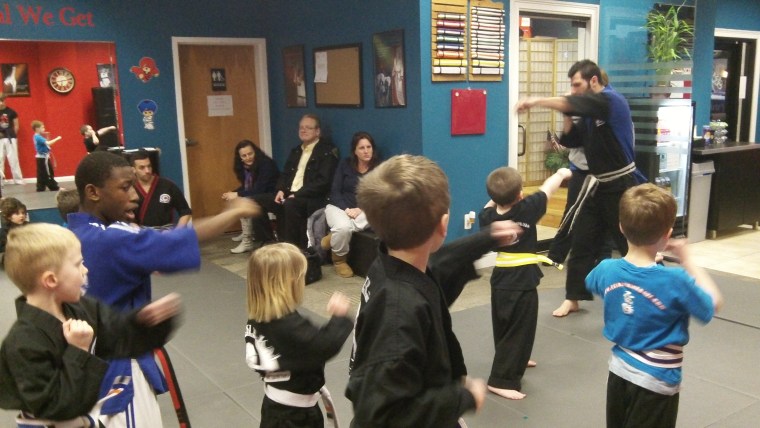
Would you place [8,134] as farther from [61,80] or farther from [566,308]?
[566,308]

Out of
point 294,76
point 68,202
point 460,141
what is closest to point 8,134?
point 294,76

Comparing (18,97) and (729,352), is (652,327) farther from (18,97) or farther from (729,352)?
(18,97)

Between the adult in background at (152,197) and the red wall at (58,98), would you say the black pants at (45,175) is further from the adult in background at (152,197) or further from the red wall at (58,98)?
the adult in background at (152,197)

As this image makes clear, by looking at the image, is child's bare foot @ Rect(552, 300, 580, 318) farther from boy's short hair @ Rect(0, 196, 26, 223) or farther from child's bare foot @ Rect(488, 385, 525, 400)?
boy's short hair @ Rect(0, 196, 26, 223)

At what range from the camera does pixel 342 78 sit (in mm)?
6023

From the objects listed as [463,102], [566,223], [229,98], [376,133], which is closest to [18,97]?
[229,98]

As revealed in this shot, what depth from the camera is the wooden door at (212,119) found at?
274 inches

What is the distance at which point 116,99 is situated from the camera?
653cm

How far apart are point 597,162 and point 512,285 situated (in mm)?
1389

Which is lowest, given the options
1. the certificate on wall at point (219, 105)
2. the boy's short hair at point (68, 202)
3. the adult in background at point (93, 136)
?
the boy's short hair at point (68, 202)

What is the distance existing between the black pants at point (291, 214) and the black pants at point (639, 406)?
394 centimetres

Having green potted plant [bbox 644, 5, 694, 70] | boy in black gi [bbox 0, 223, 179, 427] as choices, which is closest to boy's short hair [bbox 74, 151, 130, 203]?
boy in black gi [bbox 0, 223, 179, 427]

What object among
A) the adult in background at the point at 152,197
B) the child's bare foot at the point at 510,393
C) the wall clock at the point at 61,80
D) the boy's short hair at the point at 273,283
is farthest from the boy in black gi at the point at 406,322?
the wall clock at the point at 61,80

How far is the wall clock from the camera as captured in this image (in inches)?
283
